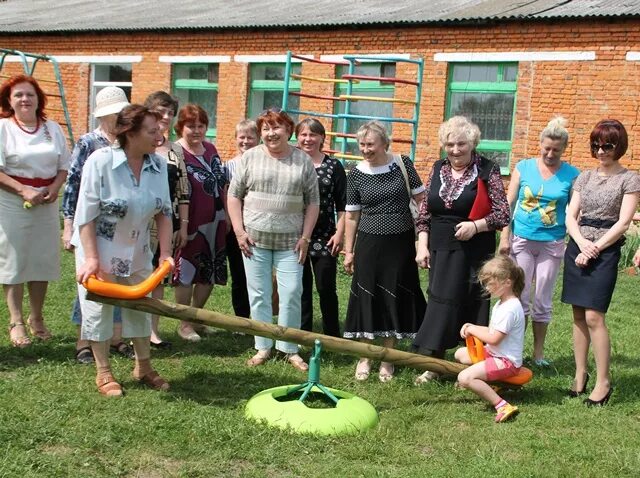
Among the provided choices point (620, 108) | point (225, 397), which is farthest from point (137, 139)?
point (620, 108)

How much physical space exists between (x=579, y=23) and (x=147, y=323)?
1185 cm

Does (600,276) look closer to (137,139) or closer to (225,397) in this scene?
(225,397)

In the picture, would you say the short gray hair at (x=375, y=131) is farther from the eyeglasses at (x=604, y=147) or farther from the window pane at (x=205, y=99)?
the window pane at (x=205, y=99)

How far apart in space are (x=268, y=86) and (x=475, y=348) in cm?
1424

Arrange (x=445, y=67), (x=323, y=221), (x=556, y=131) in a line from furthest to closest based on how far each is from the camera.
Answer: (x=445, y=67)
(x=323, y=221)
(x=556, y=131)

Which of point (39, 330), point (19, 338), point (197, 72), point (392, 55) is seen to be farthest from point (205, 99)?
point (19, 338)

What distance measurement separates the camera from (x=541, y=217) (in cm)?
602

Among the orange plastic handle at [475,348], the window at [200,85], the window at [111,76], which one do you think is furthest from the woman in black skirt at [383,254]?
the window at [111,76]

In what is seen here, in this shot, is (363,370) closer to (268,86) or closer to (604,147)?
(604,147)

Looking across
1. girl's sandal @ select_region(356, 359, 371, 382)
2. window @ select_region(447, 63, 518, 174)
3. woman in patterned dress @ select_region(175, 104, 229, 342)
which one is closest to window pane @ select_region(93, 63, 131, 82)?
window @ select_region(447, 63, 518, 174)

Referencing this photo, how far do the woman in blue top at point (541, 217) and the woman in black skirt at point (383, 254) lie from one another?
0.82m

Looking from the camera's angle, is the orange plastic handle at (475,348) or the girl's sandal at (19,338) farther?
the girl's sandal at (19,338)

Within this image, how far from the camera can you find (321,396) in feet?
16.6

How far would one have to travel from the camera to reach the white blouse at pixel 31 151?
590 centimetres
